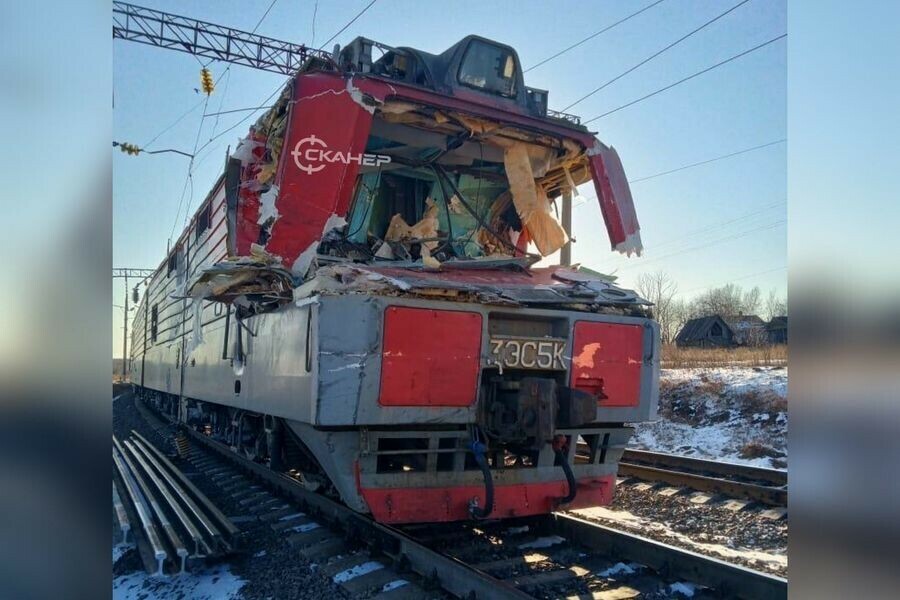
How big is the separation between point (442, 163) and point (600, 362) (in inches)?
88.2

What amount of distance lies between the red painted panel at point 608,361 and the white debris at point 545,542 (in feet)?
3.57

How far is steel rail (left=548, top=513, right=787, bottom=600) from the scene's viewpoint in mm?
3531

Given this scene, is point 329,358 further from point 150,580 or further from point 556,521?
point 556,521

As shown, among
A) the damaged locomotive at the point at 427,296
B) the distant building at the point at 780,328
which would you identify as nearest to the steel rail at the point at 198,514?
the damaged locomotive at the point at 427,296

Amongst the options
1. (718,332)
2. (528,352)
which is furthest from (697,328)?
(528,352)

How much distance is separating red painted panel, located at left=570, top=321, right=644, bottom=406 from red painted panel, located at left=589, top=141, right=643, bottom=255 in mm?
948

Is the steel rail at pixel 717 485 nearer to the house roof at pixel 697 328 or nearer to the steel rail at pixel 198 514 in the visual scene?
the steel rail at pixel 198 514

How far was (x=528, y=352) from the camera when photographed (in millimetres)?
4445

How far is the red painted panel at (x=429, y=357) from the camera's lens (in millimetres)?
3971

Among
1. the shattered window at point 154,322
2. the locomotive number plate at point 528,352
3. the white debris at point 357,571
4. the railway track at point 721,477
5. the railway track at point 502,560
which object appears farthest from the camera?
the shattered window at point 154,322

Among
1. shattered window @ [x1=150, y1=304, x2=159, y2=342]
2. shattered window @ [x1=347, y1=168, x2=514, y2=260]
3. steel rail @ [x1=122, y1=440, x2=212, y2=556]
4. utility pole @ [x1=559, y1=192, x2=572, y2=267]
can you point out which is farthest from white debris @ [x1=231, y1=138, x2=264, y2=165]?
shattered window @ [x1=150, y1=304, x2=159, y2=342]

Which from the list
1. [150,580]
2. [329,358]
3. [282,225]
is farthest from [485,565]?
[282,225]

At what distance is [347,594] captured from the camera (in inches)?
151

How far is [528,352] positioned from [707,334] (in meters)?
20.7
